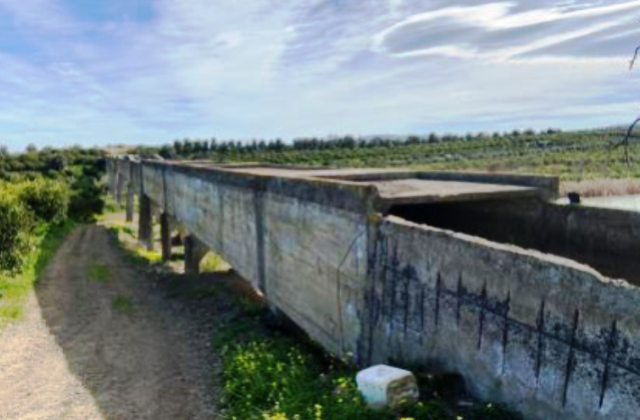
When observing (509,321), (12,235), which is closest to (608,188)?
(12,235)

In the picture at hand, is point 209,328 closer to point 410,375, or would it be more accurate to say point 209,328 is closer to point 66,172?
point 410,375

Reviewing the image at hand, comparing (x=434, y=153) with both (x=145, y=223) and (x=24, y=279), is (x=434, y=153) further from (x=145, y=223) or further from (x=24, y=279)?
(x=24, y=279)

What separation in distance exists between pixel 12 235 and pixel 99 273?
8.57ft

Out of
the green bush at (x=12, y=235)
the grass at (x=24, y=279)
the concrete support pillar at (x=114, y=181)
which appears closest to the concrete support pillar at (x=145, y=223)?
the grass at (x=24, y=279)

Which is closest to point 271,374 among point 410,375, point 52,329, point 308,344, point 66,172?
point 308,344

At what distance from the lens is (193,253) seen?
58.7ft

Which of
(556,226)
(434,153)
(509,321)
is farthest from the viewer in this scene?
(434,153)

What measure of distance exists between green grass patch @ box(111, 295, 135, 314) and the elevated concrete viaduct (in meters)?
3.07

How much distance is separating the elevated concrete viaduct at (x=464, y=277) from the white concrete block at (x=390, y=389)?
1.73ft

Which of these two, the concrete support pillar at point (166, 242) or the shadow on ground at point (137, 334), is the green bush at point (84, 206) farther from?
the shadow on ground at point (137, 334)

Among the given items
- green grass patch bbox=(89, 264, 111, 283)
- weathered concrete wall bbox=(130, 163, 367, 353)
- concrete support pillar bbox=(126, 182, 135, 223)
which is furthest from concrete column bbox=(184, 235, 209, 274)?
concrete support pillar bbox=(126, 182, 135, 223)

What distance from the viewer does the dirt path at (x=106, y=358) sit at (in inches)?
337

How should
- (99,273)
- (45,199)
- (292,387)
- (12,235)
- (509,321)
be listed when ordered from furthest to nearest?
(45,199) → (99,273) → (12,235) → (292,387) → (509,321)

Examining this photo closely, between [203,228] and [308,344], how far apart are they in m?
6.50
